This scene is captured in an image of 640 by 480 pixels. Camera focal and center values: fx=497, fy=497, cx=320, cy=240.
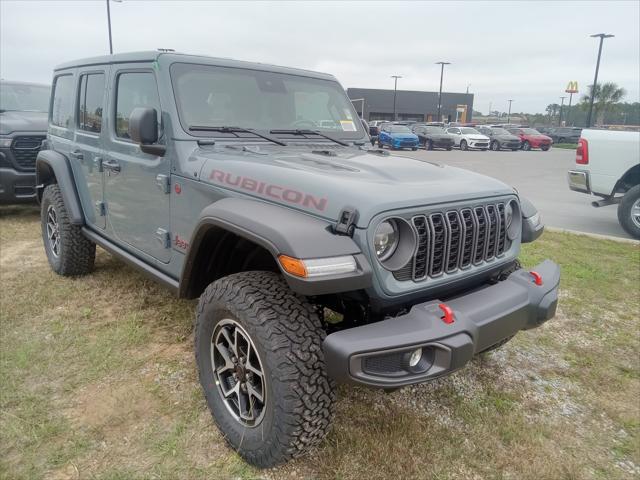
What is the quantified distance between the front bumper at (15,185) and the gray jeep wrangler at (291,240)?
12.6 ft

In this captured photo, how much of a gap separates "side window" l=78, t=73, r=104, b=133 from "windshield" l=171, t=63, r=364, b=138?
3.61 feet

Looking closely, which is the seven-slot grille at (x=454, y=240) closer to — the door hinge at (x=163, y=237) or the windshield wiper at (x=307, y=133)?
the windshield wiper at (x=307, y=133)

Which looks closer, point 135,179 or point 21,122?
point 135,179

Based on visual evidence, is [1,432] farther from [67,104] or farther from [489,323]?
[67,104]

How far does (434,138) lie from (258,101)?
80.0 ft

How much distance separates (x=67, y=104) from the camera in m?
4.47

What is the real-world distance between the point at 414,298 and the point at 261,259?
3.05 feet

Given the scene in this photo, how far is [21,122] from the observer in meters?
7.04

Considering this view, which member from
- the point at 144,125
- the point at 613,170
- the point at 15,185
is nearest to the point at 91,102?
the point at 144,125

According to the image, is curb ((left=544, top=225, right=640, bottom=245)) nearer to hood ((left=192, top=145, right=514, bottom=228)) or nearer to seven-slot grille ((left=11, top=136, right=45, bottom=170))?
hood ((left=192, top=145, right=514, bottom=228))

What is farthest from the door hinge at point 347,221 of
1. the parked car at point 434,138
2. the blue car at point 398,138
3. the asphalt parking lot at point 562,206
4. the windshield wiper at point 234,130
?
the parked car at point 434,138

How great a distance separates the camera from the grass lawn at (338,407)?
235 centimetres

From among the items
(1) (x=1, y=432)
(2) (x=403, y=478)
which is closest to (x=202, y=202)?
(1) (x=1, y=432)

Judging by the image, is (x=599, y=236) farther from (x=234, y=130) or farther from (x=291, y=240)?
(x=291, y=240)
